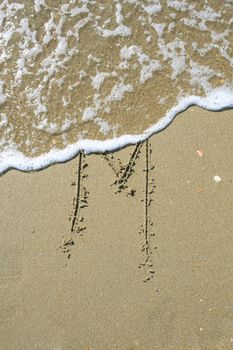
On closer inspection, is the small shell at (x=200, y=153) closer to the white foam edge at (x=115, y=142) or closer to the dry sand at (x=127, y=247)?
the dry sand at (x=127, y=247)

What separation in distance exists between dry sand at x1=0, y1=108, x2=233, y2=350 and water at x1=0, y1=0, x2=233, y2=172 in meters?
0.19

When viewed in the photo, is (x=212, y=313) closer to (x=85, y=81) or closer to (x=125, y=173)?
(x=125, y=173)

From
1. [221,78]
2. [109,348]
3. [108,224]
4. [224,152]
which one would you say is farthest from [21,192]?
[221,78]

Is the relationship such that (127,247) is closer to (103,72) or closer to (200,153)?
(200,153)

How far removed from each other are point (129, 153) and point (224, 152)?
0.65 m

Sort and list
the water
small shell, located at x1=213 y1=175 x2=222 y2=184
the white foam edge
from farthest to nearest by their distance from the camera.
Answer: the water → the white foam edge → small shell, located at x1=213 y1=175 x2=222 y2=184

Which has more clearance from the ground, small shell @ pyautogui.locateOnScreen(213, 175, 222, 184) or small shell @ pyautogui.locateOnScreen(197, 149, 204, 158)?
small shell @ pyautogui.locateOnScreen(197, 149, 204, 158)

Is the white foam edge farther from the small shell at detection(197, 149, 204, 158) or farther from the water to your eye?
the small shell at detection(197, 149, 204, 158)

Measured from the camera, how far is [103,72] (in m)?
3.47

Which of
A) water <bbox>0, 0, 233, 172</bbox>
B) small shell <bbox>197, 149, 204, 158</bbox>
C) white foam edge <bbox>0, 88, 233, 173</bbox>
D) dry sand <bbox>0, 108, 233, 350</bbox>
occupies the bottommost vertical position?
dry sand <bbox>0, 108, 233, 350</bbox>

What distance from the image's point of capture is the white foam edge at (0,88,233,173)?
123 inches

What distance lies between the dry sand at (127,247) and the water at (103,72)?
A: 0.19 meters

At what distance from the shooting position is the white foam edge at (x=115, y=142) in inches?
123

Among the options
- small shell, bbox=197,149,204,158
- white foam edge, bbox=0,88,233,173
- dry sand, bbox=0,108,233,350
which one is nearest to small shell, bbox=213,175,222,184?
dry sand, bbox=0,108,233,350
